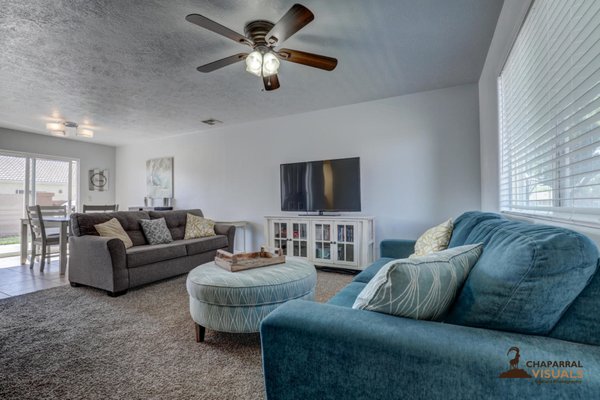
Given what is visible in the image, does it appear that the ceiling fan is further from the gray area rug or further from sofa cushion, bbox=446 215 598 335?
the gray area rug

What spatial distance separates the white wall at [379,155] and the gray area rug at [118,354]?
2.54m

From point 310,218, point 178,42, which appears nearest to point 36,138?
point 178,42

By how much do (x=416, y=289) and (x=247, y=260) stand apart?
1.59 metres

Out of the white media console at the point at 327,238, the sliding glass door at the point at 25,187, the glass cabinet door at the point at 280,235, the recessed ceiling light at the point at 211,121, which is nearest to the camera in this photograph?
the white media console at the point at 327,238

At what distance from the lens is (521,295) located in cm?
77

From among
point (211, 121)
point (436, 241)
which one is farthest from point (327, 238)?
point (211, 121)

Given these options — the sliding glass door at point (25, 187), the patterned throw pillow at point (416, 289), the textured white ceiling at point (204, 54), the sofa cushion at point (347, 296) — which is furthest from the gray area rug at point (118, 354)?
the sliding glass door at point (25, 187)

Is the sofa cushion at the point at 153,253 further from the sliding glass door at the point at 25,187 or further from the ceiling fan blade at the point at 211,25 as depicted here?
the sliding glass door at the point at 25,187

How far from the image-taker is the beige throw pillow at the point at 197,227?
4.14 metres

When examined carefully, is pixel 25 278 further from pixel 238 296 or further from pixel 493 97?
pixel 493 97

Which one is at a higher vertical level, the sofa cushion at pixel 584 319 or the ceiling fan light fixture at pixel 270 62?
the ceiling fan light fixture at pixel 270 62

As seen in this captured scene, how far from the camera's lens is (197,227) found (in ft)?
13.8

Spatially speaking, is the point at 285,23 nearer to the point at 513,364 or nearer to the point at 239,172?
the point at 513,364

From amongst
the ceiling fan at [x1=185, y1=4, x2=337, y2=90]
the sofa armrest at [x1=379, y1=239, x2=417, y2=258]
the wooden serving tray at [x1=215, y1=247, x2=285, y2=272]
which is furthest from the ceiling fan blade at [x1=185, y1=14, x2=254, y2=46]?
the sofa armrest at [x1=379, y1=239, x2=417, y2=258]
